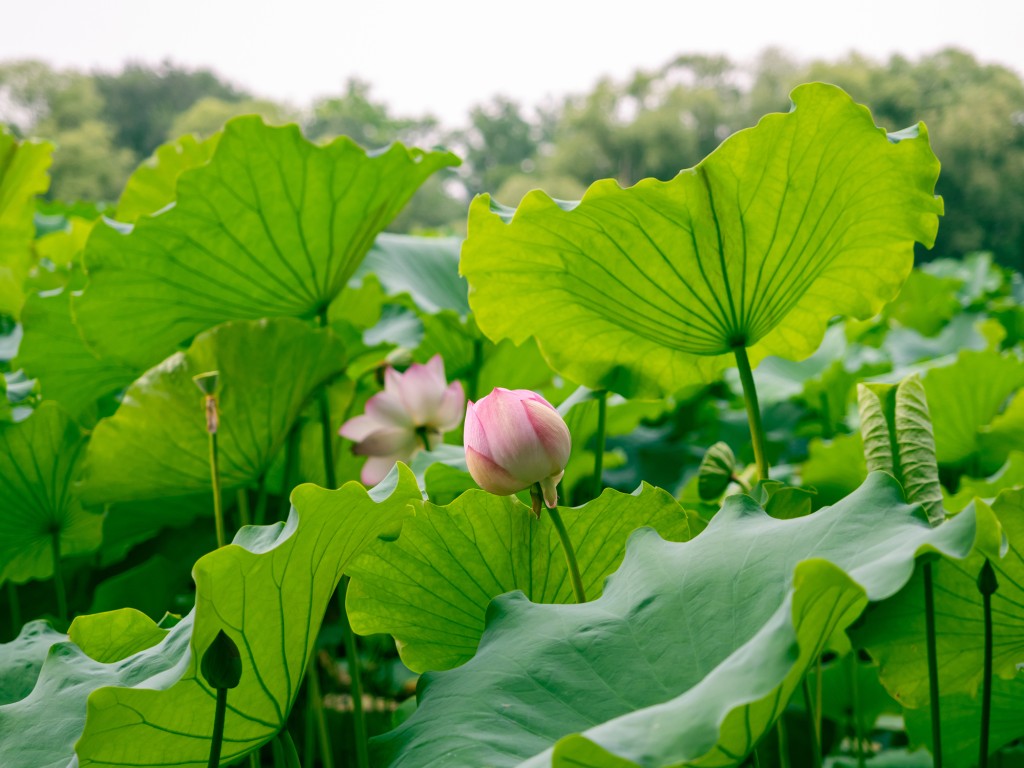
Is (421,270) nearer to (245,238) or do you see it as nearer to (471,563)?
(245,238)

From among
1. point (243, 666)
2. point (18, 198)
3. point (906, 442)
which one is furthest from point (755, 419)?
point (18, 198)

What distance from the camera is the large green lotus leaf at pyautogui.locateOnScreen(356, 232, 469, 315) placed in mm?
1377

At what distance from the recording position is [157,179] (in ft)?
4.64

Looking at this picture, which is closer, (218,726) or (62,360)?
(218,726)

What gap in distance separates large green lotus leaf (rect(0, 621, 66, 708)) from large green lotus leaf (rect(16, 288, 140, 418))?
0.44m

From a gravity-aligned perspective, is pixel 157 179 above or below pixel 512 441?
above

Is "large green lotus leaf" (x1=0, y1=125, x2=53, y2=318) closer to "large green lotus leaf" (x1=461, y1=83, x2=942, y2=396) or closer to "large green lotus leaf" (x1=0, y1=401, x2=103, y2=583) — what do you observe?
"large green lotus leaf" (x1=0, y1=401, x2=103, y2=583)

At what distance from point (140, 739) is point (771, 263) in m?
0.53

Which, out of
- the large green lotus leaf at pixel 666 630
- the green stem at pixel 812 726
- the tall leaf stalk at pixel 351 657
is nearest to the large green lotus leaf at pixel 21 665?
the tall leaf stalk at pixel 351 657

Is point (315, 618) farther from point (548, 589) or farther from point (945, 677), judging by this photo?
point (945, 677)

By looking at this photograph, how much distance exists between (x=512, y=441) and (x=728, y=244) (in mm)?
253

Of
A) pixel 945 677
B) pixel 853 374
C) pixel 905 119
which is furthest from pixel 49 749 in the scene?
pixel 905 119

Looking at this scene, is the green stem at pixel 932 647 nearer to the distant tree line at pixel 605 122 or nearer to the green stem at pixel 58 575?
the green stem at pixel 58 575

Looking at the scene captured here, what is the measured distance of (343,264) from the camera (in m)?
1.10
